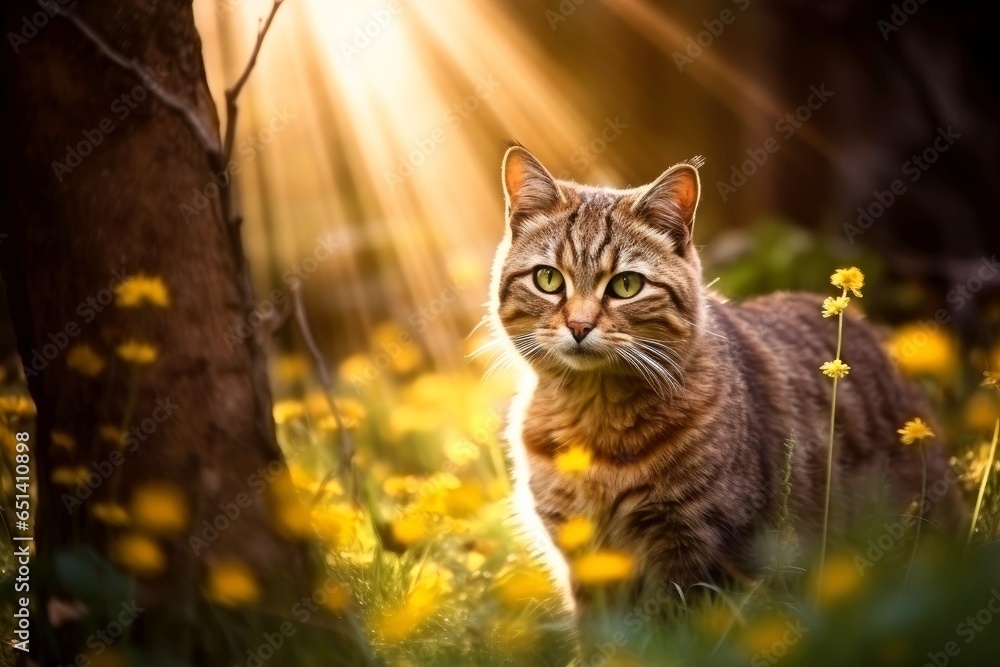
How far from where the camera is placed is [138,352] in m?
2.45

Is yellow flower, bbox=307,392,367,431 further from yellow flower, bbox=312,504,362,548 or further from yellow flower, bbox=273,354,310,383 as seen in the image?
yellow flower, bbox=312,504,362,548

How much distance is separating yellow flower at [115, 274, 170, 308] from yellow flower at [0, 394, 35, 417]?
0.44 meters

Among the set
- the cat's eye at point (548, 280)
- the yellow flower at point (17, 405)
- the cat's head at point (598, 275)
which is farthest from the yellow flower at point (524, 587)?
the yellow flower at point (17, 405)

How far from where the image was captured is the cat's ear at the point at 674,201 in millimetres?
2553

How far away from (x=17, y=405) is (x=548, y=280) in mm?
1509

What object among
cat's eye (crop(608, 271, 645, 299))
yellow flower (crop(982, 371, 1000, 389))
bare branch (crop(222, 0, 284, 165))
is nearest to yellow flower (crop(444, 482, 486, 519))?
cat's eye (crop(608, 271, 645, 299))

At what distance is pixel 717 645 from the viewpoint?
2182mm

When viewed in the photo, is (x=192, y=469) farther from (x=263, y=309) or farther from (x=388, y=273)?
(x=388, y=273)

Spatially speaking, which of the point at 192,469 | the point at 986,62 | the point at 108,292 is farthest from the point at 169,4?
the point at 986,62

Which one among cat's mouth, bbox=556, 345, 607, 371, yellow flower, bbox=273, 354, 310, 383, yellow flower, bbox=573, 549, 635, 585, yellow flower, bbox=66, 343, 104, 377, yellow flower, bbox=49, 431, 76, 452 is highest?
yellow flower, bbox=66, 343, 104, 377

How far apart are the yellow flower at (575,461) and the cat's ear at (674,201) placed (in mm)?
649

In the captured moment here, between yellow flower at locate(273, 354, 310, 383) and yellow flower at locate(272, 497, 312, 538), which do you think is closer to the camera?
yellow flower at locate(272, 497, 312, 538)

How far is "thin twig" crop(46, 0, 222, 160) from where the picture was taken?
2400 mm

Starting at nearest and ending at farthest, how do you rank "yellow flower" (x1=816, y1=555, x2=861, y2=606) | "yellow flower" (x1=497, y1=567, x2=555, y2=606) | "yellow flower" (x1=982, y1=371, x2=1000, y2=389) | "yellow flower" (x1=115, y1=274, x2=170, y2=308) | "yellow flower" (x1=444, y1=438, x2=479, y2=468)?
1. "yellow flower" (x1=816, y1=555, x2=861, y2=606)
2. "yellow flower" (x1=115, y1=274, x2=170, y2=308)
3. "yellow flower" (x1=982, y1=371, x2=1000, y2=389)
4. "yellow flower" (x1=497, y1=567, x2=555, y2=606)
5. "yellow flower" (x1=444, y1=438, x2=479, y2=468)
